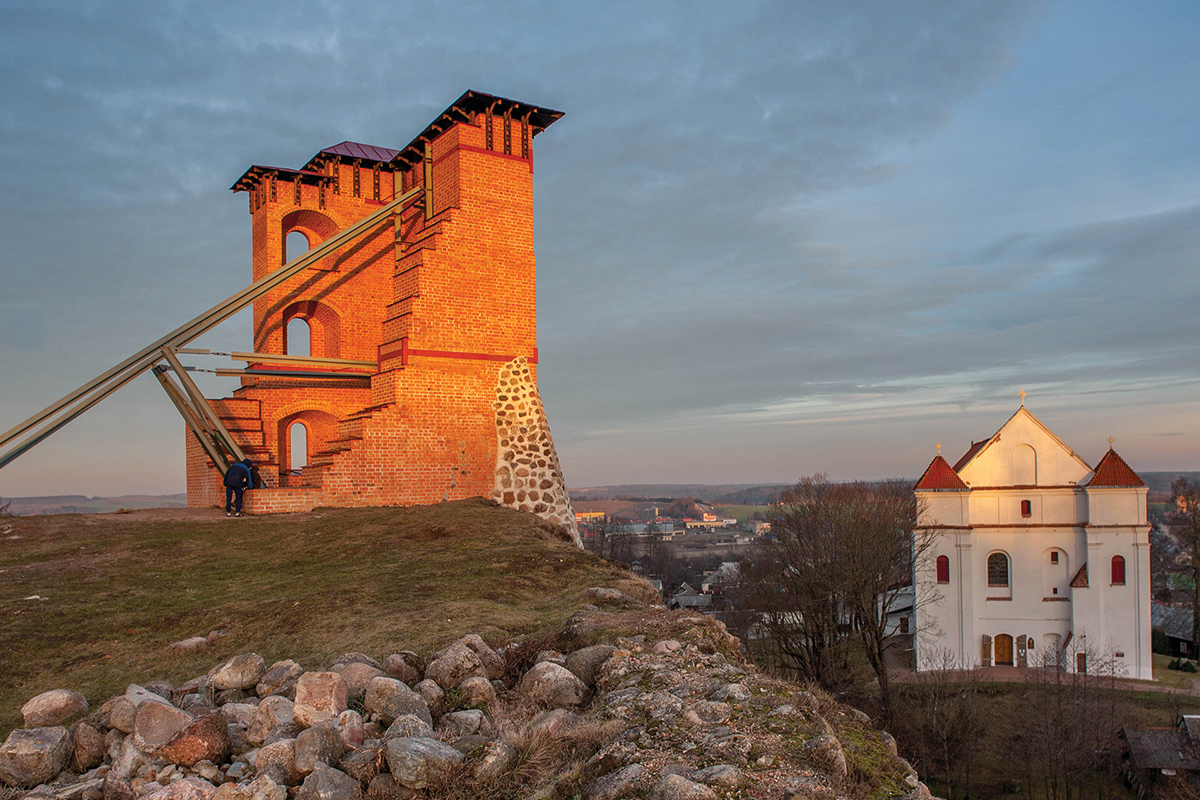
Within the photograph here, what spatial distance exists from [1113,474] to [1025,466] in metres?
3.41

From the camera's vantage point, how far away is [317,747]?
4516 millimetres

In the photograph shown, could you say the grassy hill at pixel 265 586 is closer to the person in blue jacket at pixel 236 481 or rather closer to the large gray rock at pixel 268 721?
the person in blue jacket at pixel 236 481

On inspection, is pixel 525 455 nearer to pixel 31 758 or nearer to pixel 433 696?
pixel 433 696

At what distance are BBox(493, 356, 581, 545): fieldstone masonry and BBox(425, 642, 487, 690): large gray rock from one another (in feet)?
36.9

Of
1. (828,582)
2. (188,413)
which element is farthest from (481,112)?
(828,582)

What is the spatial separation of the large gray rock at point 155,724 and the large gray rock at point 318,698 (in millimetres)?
714

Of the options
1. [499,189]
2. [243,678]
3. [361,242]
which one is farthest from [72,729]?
[361,242]

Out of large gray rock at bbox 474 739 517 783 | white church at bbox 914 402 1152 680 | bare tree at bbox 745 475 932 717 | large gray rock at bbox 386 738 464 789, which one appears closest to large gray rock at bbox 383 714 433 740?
large gray rock at bbox 386 738 464 789

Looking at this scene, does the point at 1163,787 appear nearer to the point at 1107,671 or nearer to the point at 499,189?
the point at 1107,671

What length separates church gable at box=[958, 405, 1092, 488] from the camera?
117 ft

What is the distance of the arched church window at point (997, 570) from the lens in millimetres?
35812

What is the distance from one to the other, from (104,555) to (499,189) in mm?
10550

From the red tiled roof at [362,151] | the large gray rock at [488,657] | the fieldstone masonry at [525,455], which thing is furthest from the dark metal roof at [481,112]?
the large gray rock at [488,657]

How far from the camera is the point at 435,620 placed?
7402 millimetres
